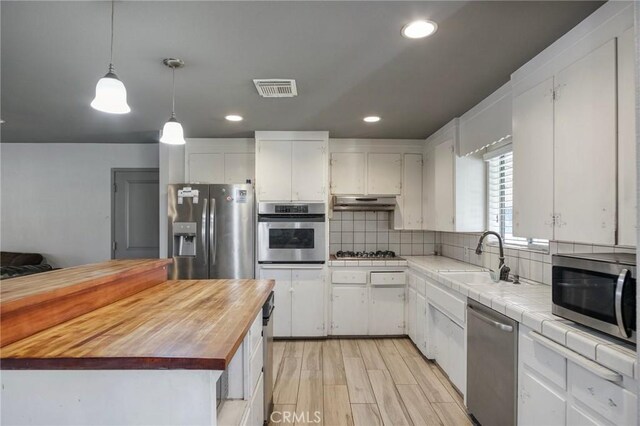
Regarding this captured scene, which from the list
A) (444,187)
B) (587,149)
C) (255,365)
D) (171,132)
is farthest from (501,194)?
(171,132)

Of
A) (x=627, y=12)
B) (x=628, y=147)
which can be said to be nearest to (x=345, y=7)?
(x=627, y=12)

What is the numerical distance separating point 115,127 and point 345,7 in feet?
10.3

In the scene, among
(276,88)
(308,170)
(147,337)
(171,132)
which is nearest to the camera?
(147,337)

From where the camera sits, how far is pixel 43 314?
119 centimetres

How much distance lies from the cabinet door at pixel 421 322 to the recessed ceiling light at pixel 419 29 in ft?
7.49

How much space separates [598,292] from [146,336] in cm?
176

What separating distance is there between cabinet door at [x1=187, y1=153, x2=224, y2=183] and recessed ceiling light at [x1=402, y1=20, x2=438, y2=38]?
278 centimetres

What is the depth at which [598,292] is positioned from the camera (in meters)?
1.22

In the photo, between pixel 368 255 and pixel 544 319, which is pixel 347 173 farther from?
pixel 544 319

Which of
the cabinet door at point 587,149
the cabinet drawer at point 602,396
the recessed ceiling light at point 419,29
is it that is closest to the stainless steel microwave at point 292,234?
the recessed ceiling light at point 419,29

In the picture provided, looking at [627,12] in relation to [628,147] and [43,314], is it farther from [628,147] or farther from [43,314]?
[43,314]

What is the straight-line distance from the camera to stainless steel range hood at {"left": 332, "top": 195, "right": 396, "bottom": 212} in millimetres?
3590

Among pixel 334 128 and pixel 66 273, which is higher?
pixel 334 128

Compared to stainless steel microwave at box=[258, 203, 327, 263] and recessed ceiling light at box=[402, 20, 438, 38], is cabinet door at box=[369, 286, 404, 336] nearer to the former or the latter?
stainless steel microwave at box=[258, 203, 327, 263]
